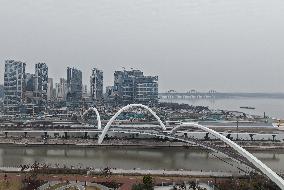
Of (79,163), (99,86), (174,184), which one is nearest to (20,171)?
(79,163)

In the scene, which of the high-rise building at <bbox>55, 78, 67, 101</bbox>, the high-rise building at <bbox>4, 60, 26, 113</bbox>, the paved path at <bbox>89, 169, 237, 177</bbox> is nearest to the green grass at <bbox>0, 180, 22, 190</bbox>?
the paved path at <bbox>89, 169, 237, 177</bbox>

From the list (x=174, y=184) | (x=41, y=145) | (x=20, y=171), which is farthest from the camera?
(x=41, y=145)

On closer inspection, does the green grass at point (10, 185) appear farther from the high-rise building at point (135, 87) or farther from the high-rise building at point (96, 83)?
the high-rise building at point (96, 83)

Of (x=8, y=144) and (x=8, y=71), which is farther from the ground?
(x=8, y=71)

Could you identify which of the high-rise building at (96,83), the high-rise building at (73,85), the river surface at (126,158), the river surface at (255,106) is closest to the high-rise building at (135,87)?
the high-rise building at (96,83)

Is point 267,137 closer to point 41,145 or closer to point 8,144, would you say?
point 41,145

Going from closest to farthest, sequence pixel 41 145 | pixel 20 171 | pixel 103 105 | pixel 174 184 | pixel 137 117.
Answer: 1. pixel 174 184
2. pixel 20 171
3. pixel 41 145
4. pixel 137 117
5. pixel 103 105
